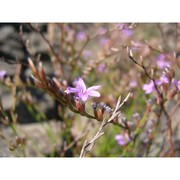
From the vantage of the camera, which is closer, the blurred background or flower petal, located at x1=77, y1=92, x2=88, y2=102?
flower petal, located at x1=77, y1=92, x2=88, y2=102

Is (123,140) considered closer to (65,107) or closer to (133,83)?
(133,83)

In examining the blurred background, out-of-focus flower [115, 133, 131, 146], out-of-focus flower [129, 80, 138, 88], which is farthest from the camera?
out-of-focus flower [129, 80, 138, 88]

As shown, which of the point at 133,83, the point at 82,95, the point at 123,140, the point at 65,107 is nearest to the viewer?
the point at 82,95

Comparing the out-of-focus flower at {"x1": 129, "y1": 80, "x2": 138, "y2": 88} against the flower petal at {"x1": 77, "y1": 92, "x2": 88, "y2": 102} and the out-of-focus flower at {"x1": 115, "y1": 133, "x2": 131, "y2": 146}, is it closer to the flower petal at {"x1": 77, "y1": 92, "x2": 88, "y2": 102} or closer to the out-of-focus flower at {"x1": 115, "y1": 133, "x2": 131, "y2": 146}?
the out-of-focus flower at {"x1": 115, "y1": 133, "x2": 131, "y2": 146}

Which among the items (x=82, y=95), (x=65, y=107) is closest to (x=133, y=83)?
(x=65, y=107)

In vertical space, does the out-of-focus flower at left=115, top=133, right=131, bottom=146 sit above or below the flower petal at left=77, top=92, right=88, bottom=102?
below

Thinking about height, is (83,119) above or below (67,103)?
below

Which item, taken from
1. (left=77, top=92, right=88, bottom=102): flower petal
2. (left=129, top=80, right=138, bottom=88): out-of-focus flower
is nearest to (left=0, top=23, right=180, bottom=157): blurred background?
(left=129, top=80, right=138, bottom=88): out-of-focus flower

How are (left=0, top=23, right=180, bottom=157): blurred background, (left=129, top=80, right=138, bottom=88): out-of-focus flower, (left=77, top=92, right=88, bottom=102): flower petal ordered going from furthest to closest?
(left=129, top=80, right=138, bottom=88): out-of-focus flower → (left=0, top=23, right=180, bottom=157): blurred background → (left=77, top=92, right=88, bottom=102): flower petal

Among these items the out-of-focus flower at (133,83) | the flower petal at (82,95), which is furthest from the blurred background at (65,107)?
the flower petal at (82,95)
